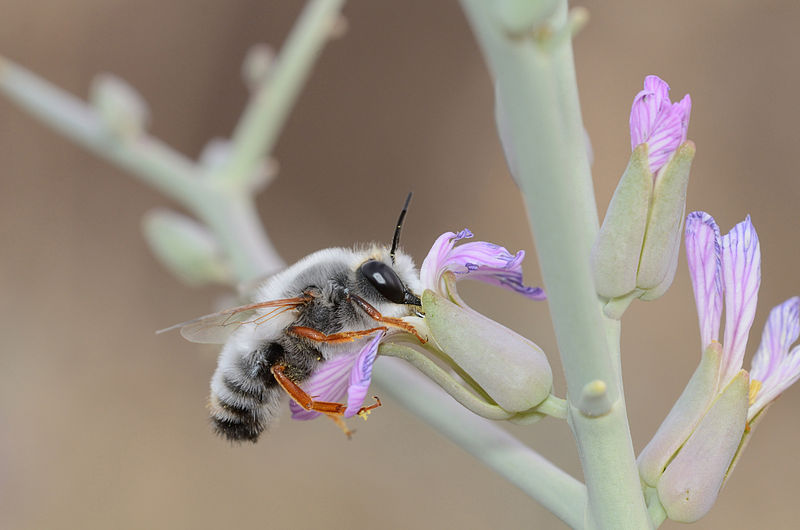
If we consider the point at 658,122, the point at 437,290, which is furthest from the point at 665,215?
the point at 437,290

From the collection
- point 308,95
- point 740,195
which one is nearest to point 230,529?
point 308,95

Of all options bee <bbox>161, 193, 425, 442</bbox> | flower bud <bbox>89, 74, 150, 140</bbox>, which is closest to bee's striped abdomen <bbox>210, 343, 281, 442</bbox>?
bee <bbox>161, 193, 425, 442</bbox>

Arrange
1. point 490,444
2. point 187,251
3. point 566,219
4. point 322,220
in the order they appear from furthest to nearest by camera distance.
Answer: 1. point 322,220
2. point 187,251
3. point 490,444
4. point 566,219

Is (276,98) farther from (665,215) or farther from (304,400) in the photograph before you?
(665,215)

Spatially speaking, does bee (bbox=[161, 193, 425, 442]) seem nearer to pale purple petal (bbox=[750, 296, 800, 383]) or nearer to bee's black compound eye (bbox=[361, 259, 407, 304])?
bee's black compound eye (bbox=[361, 259, 407, 304])

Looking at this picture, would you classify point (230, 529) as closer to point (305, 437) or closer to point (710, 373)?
point (305, 437)

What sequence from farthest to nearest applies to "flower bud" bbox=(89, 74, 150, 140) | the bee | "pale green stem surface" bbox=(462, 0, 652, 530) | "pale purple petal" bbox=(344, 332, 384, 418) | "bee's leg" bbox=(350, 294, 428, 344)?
"flower bud" bbox=(89, 74, 150, 140), the bee, "bee's leg" bbox=(350, 294, 428, 344), "pale purple petal" bbox=(344, 332, 384, 418), "pale green stem surface" bbox=(462, 0, 652, 530)

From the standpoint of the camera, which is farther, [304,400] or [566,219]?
[304,400]
